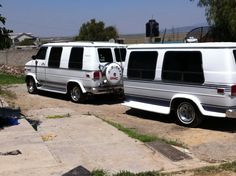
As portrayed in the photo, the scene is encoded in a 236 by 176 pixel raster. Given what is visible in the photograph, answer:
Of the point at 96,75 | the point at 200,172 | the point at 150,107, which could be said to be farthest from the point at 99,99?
the point at 200,172

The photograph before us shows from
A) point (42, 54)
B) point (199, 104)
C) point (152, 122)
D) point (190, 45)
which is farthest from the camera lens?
point (42, 54)

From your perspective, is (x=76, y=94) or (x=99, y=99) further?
(x=99, y=99)

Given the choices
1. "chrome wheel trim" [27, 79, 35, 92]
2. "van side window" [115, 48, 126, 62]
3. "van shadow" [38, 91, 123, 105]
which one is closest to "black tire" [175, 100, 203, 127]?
"van side window" [115, 48, 126, 62]

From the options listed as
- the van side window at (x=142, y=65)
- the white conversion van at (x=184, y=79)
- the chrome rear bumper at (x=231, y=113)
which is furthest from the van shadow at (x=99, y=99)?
the chrome rear bumper at (x=231, y=113)

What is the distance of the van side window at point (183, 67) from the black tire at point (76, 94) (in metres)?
4.42

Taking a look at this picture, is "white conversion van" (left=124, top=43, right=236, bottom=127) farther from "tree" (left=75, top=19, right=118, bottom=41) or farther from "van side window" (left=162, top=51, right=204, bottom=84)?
"tree" (left=75, top=19, right=118, bottom=41)

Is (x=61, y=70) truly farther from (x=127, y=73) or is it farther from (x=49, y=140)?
(x=49, y=140)

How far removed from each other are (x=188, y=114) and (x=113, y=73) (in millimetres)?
4037

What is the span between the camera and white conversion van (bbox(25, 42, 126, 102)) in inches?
586

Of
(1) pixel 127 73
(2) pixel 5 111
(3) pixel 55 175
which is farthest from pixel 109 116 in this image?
(3) pixel 55 175

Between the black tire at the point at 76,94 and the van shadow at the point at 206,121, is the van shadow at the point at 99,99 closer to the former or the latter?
the black tire at the point at 76,94

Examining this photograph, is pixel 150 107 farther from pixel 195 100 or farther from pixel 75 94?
pixel 75 94

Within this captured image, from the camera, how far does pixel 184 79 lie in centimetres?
1120

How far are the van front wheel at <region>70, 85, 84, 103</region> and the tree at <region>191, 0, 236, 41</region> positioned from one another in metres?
7.37
